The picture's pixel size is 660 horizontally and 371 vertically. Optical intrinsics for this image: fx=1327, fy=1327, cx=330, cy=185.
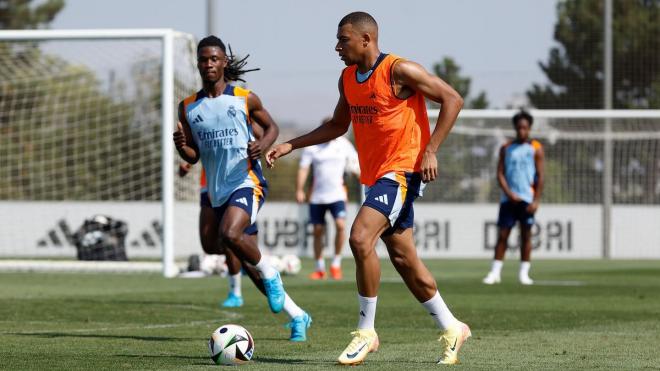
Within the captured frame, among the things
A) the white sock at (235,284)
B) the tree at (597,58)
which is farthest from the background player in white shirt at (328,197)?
the tree at (597,58)

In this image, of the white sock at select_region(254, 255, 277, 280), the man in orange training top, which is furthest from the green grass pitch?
the white sock at select_region(254, 255, 277, 280)

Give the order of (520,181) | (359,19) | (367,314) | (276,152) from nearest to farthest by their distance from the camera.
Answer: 1. (367,314)
2. (359,19)
3. (276,152)
4. (520,181)

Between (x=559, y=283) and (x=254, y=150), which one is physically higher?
(x=254, y=150)

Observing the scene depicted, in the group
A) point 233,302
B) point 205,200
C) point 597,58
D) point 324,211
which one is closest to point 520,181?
point 324,211

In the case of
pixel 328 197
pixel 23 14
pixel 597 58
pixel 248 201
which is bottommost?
pixel 328 197

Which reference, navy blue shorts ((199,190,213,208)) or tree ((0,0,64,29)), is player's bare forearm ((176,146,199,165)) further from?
tree ((0,0,64,29))

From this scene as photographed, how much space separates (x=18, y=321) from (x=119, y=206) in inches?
674

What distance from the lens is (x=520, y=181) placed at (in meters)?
18.2

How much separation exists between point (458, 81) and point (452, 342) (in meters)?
46.6

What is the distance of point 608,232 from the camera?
30.2m

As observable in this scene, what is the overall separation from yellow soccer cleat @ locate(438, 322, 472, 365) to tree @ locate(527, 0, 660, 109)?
28443 millimetres

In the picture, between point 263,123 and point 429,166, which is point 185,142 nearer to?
point 263,123

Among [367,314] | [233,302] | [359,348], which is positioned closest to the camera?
[359,348]

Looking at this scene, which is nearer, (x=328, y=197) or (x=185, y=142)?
(x=185, y=142)
